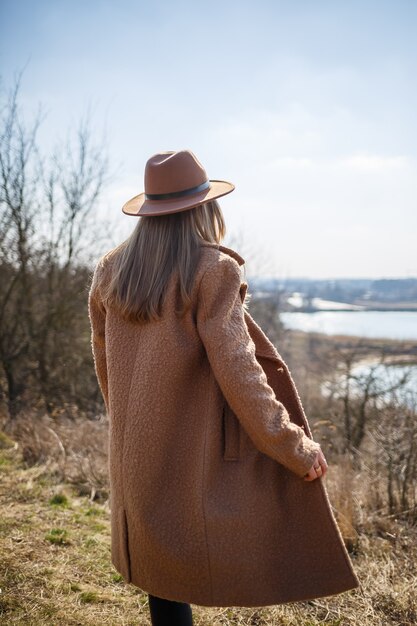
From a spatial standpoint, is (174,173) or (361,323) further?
(361,323)

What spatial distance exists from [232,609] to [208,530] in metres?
1.20

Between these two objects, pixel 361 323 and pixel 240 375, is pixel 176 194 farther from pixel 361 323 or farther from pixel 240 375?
pixel 361 323

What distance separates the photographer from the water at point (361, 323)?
20.8m

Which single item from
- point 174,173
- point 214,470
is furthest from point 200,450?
point 174,173

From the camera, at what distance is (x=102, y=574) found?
299cm

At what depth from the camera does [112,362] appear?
193cm

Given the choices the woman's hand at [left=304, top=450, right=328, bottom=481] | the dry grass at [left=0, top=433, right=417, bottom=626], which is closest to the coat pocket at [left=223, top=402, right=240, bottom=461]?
the woman's hand at [left=304, top=450, right=328, bottom=481]

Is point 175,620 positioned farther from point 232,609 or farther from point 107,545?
point 107,545

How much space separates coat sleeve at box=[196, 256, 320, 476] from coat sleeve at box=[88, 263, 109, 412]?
0.49 meters

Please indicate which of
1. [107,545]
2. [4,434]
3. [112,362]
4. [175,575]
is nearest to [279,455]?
[175,575]

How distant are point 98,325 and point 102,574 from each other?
1629 millimetres

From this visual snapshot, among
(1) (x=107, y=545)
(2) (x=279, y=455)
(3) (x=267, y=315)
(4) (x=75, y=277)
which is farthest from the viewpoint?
(3) (x=267, y=315)

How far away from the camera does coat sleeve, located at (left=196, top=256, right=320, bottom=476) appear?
66.8 inches

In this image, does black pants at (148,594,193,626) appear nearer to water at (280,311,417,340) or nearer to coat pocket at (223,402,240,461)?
coat pocket at (223,402,240,461)
